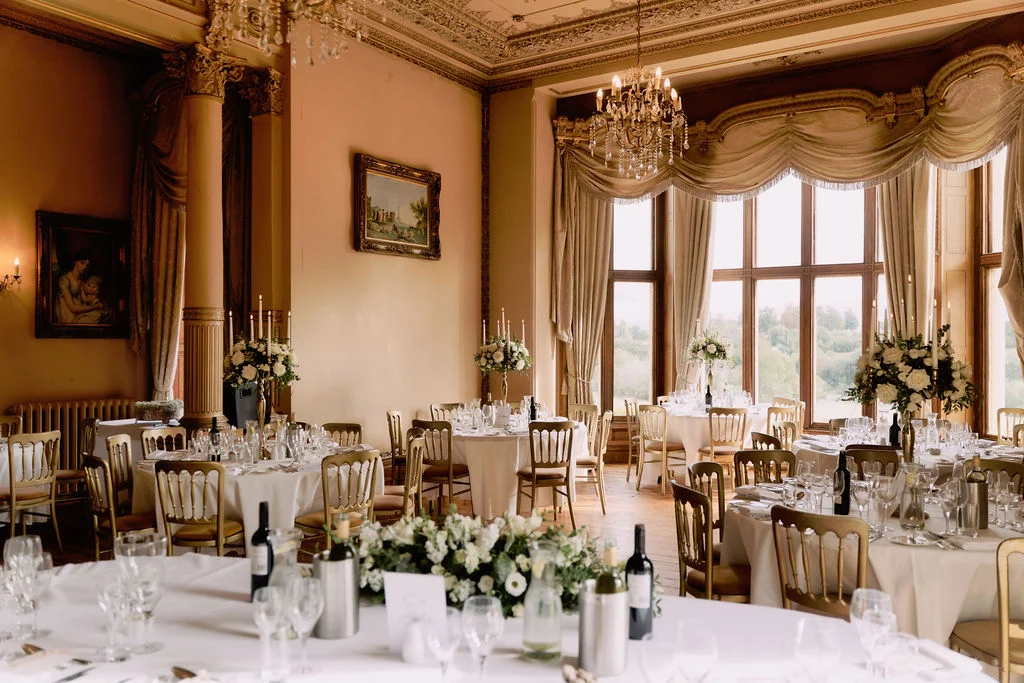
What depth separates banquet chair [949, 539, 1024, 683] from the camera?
2.90m

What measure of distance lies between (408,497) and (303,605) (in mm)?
3705

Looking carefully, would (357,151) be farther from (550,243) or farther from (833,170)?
(833,170)

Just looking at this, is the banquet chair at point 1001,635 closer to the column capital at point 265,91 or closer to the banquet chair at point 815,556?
the banquet chair at point 815,556

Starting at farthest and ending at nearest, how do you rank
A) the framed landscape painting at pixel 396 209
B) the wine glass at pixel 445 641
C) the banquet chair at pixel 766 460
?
the framed landscape painting at pixel 396 209
the banquet chair at pixel 766 460
the wine glass at pixel 445 641

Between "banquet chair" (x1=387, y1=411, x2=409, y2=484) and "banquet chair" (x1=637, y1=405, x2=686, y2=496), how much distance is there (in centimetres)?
285

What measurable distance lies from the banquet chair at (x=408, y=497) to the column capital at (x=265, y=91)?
353 cm

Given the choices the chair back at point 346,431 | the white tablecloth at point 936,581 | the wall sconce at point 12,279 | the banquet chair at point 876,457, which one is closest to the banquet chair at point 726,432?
the banquet chair at point 876,457

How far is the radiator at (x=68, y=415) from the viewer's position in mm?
8039

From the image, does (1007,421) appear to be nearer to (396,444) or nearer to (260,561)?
(396,444)

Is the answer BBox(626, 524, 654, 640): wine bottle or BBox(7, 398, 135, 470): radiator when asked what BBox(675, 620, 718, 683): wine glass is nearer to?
BBox(626, 524, 654, 640): wine bottle

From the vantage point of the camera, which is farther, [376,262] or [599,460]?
[376,262]

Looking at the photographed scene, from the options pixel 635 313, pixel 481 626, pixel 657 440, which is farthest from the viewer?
pixel 635 313

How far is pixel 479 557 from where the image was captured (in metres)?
2.08

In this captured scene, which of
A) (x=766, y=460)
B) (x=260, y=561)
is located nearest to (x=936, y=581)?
(x=766, y=460)
